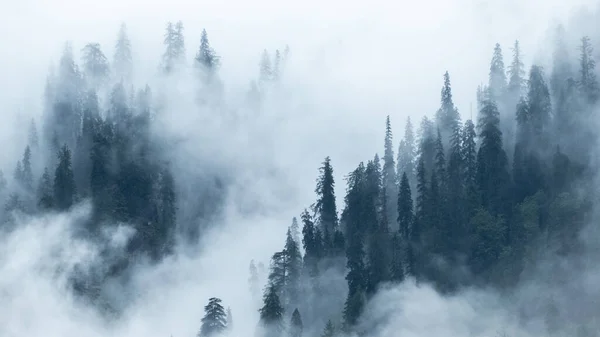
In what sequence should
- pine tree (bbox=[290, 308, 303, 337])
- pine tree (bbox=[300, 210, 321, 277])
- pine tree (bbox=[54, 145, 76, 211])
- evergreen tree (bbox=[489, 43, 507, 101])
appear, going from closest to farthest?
pine tree (bbox=[290, 308, 303, 337])
pine tree (bbox=[300, 210, 321, 277])
pine tree (bbox=[54, 145, 76, 211])
evergreen tree (bbox=[489, 43, 507, 101])

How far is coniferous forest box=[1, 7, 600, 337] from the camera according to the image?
179625 millimetres

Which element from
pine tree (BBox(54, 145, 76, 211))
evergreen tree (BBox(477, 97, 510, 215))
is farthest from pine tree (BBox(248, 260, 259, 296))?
evergreen tree (BBox(477, 97, 510, 215))

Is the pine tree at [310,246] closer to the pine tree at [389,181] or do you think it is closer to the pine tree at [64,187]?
the pine tree at [389,181]

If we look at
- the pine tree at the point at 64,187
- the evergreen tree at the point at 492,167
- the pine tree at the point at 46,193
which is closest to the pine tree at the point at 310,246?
the evergreen tree at the point at 492,167

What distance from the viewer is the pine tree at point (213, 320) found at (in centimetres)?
17300

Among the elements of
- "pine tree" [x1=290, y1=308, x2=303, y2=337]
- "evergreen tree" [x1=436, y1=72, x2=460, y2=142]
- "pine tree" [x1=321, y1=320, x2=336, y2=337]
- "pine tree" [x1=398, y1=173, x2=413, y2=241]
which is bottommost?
"pine tree" [x1=321, y1=320, x2=336, y2=337]

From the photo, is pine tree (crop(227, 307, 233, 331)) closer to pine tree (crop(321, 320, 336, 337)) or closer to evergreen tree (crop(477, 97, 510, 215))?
pine tree (crop(321, 320, 336, 337))

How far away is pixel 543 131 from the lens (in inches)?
7505

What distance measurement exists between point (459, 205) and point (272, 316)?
82.0 feet

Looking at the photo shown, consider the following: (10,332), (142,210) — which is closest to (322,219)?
(142,210)

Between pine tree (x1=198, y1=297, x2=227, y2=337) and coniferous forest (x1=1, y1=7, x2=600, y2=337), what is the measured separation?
14 centimetres

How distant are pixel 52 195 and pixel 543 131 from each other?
55.9m

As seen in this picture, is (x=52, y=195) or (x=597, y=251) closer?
(x=597, y=251)

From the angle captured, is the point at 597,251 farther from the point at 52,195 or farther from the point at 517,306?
the point at 52,195
